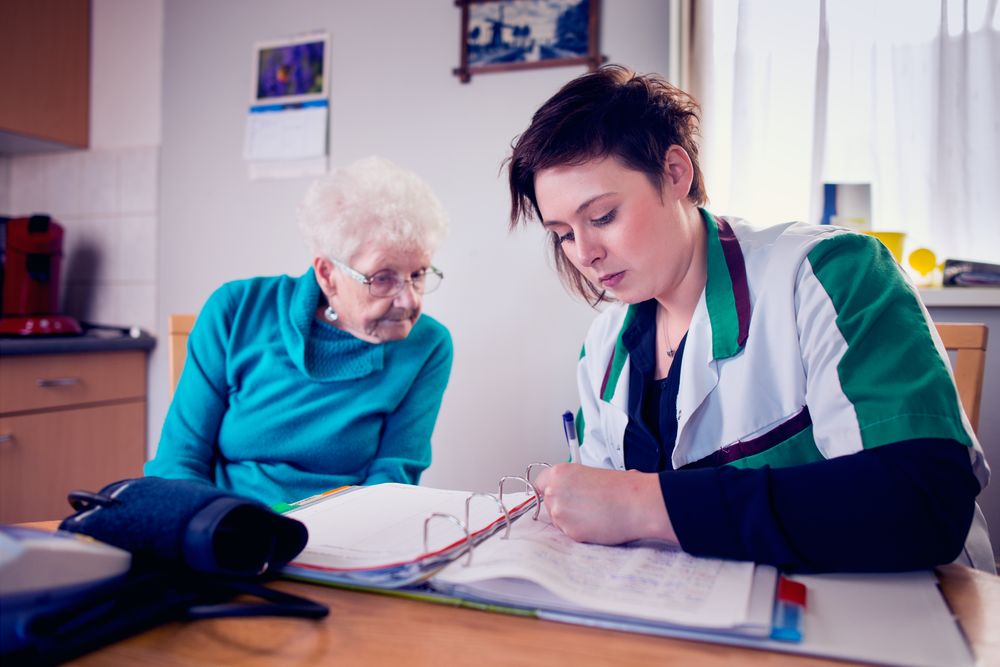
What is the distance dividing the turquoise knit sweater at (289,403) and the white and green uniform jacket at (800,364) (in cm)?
48

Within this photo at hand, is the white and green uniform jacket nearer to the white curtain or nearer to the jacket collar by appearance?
the jacket collar

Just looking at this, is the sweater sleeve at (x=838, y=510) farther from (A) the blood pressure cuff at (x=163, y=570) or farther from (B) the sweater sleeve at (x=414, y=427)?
(B) the sweater sleeve at (x=414, y=427)

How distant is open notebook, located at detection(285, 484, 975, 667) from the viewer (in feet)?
1.67

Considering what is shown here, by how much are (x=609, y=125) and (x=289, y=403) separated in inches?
33.4

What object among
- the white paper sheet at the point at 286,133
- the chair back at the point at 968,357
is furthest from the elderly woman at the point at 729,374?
the white paper sheet at the point at 286,133

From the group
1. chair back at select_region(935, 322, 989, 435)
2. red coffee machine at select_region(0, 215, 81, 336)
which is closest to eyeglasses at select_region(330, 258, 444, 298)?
chair back at select_region(935, 322, 989, 435)

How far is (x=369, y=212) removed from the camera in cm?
150

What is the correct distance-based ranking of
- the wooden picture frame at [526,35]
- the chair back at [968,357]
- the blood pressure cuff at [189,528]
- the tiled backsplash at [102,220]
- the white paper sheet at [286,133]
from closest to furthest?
the blood pressure cuff at [189,528]
the chair back at [968,357]
the wooden picture frame at [526,35]
the white paper sheet at [286,133]
the tiled backsplash at [102,220]

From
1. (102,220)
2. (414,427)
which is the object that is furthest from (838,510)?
(102,220)

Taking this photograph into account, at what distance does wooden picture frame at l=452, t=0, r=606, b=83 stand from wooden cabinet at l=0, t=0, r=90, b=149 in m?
1.58

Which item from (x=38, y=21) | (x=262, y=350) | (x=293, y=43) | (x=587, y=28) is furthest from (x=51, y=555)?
(x=38, y=21)

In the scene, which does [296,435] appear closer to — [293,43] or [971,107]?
[293,43]

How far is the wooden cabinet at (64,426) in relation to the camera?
2.14 metres

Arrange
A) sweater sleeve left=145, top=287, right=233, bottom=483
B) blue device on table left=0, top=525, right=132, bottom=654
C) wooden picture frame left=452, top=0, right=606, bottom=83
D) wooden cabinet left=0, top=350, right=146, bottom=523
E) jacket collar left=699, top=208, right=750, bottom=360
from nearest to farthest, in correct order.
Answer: blue device on table left=0, top=525, right=132, bottom=654
jacket collar left=699, top=208, right=750, bottom=360
sweater sleeve left=145, top=287, right=233, bottom=483
wooden picture frame left=452, top=0, right=606, bottom=83
wooden cabinet left=0, top=350, right=146, bottom=523
